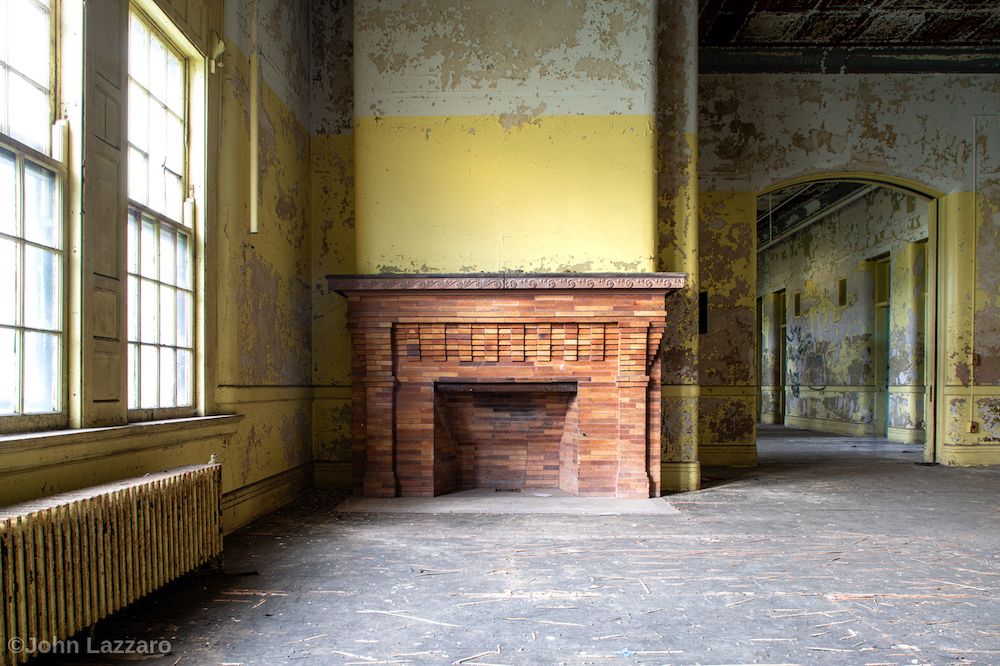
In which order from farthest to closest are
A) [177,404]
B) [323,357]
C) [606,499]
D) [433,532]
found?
[323,357], [606,499], [433,532], [177,404]

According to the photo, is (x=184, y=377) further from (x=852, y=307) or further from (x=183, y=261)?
(x=852, y=307)

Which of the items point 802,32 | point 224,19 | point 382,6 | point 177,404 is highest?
point 802,32

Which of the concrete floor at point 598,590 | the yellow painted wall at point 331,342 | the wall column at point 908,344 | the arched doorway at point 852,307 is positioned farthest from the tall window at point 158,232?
the wall column at point 908,344

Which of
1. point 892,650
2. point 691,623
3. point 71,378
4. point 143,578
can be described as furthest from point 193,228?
point 892,650

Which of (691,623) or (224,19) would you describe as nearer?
(691,623)

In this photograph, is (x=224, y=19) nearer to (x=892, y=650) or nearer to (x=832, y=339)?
(x=892, y=650)

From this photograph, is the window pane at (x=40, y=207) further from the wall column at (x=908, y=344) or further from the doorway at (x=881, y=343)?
the doorway at (x=881, y=343)

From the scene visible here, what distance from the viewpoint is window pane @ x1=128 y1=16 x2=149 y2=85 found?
4.25 meters

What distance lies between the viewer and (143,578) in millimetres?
3354

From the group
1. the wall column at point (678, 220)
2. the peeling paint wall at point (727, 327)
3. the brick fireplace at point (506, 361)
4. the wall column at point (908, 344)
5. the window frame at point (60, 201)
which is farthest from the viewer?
the wall column at point (908, 344)

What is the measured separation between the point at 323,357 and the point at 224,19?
3.50 m

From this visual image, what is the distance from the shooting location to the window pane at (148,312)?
4.29m

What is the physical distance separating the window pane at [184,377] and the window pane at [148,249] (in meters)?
0.65

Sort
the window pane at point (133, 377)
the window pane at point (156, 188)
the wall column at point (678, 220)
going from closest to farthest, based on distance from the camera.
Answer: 1. the window pane at point (133, 377)
2. the window pane at point (156, 188)
3. the wall column at point (678, 220)
